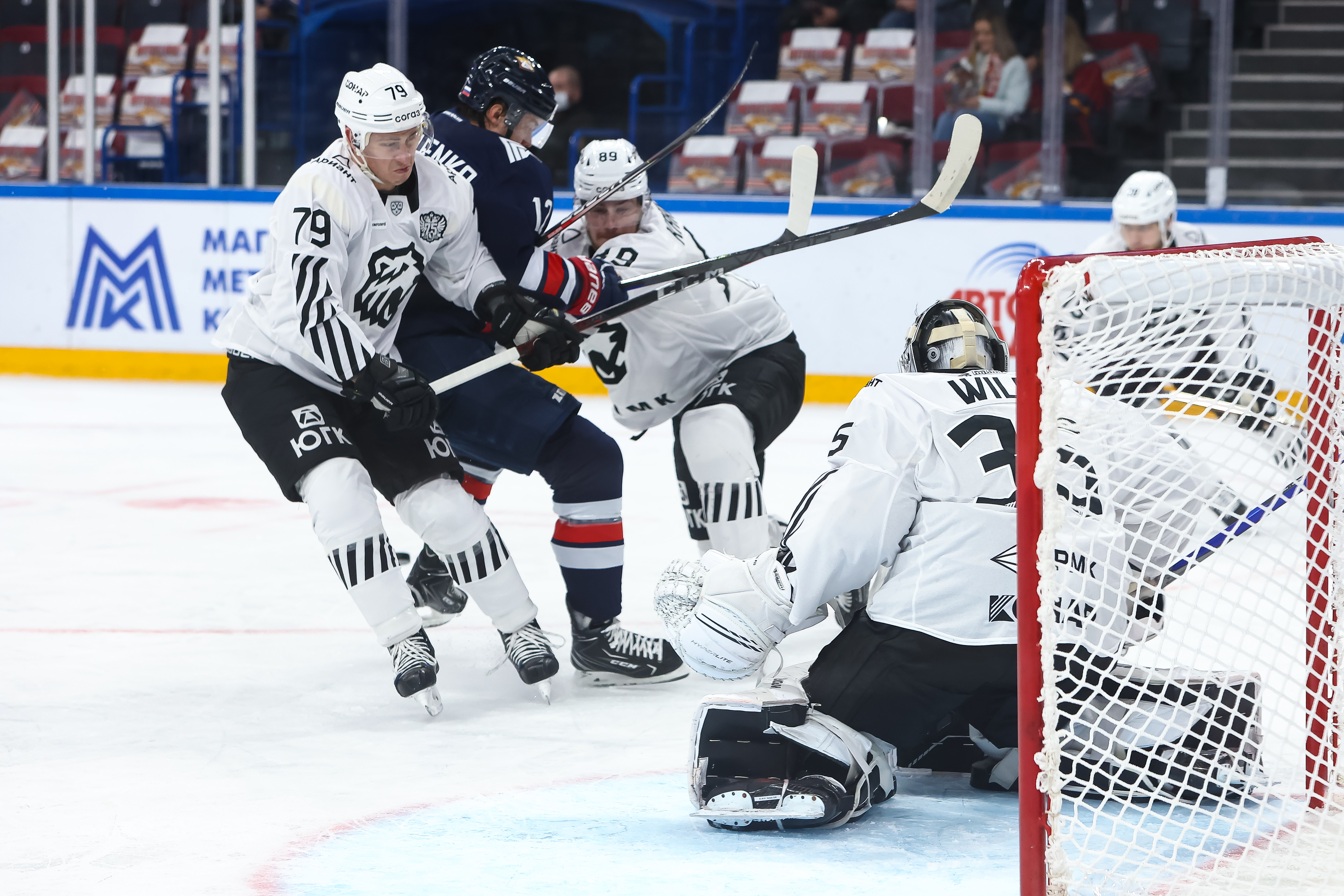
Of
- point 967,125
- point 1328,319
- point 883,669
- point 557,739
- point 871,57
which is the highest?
point 871,57

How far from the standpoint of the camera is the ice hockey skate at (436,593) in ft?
11.6

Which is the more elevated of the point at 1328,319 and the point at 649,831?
the point at 1328,319

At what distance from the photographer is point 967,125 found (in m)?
2.68

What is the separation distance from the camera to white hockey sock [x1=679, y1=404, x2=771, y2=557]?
319 cm

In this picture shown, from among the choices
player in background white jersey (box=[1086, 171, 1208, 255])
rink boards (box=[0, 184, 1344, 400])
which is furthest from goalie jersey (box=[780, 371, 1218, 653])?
rink boards (box=[0, 184, 1344, 400])

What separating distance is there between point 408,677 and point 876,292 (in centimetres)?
501

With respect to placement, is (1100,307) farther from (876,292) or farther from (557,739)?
(876,292)

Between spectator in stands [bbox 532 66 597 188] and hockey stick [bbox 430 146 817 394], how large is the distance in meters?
5.22

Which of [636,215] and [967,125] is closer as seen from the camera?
[967,125]

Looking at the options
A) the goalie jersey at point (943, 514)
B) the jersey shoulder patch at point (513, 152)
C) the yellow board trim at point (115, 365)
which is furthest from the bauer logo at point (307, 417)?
the yellow board trim at point (115, 365)

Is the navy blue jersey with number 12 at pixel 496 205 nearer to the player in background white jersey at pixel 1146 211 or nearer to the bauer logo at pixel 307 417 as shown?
the bauer logo at pixel 307 417

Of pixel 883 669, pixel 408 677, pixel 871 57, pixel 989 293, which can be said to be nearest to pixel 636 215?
pixel 408 677

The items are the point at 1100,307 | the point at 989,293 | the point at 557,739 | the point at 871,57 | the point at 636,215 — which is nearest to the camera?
the point at 1100,307

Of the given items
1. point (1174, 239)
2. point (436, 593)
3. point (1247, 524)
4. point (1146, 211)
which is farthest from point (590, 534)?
point (1174, 239)
